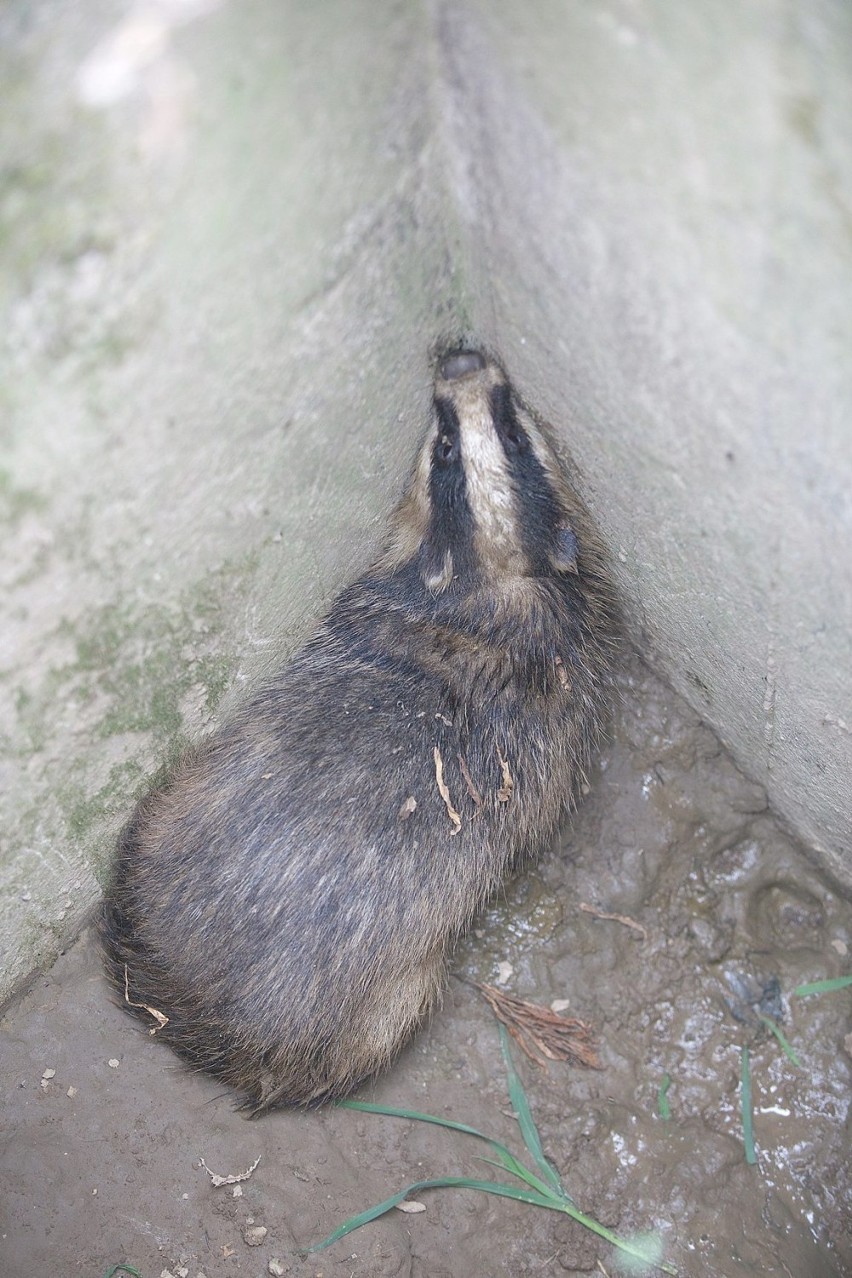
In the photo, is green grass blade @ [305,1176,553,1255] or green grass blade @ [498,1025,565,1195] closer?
green grass blade @ [305,1176,553,1255]

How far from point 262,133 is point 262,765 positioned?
4.94ft

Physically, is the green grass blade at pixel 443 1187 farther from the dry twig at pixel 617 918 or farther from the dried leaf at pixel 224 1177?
the dry twig at pixel 617 918

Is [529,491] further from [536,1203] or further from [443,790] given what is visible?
[536,1203]

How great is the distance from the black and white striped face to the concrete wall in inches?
3.8

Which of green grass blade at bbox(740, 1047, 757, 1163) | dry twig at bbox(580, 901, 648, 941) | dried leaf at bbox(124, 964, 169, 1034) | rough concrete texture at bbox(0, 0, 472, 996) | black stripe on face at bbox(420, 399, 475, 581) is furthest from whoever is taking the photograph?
dry twig at bbox(580, 901, 648, 941)

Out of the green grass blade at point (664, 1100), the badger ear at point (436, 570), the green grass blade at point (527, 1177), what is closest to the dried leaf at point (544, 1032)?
the green grass blade at point (664, 1100)

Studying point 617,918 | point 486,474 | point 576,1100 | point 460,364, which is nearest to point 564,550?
point 486,474

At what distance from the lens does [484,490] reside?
109 inches

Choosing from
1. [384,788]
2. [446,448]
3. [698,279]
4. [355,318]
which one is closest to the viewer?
[698,279]

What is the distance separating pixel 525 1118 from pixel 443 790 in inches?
40.8

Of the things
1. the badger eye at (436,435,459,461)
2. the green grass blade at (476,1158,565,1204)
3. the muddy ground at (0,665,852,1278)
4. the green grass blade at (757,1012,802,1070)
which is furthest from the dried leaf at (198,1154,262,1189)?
the badger eye at (436,435,459,461)

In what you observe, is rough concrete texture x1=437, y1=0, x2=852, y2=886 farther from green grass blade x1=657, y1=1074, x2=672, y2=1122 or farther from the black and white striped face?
green grass blade x1=657, y1=1074, x2=672, y2=1122

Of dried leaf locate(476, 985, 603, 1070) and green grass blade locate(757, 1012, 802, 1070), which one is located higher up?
dried leaf locate(476, 985, 603, 1070)

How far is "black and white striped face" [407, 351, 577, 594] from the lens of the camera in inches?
105
